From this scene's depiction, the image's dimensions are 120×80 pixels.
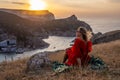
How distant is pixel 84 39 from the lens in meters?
11.7

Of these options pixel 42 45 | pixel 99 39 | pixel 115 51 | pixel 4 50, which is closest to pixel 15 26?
pixel 42 45

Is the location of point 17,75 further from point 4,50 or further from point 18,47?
point 18,47

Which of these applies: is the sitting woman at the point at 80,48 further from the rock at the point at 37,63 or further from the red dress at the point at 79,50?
the rock at the point at 37,63

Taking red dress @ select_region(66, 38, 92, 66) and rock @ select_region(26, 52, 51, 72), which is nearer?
red dress @ select_region(66, 38, 92, 66)

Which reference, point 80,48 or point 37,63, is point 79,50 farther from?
point 37,63

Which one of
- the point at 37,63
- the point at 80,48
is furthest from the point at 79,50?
the point at 37,63

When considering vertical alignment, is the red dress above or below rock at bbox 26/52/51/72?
above

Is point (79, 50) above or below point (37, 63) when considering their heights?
above

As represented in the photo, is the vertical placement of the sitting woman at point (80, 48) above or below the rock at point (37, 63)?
above

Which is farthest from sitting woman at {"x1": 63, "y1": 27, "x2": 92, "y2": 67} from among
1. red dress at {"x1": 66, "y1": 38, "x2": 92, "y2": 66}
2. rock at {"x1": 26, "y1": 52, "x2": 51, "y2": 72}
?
rock at {"x1": 26, "y1": 52, "x2": 51, "y2": 72}

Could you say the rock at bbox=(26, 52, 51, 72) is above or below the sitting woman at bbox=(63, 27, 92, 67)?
below

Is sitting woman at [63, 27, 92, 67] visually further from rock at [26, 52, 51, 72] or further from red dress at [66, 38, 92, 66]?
rock at [26, 52, 51, 72]

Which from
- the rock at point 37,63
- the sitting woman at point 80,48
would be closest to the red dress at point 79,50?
the sitting woman at point 80,48

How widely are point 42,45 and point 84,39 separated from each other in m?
151
